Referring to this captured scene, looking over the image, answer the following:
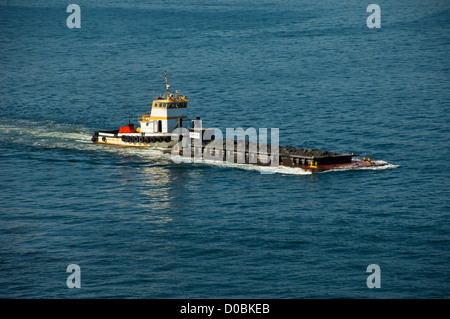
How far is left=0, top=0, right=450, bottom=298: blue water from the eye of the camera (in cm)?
4469

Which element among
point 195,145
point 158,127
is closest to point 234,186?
point 195,145

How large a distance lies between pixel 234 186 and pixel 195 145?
1440cm

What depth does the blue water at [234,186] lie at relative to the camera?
44.7 metres

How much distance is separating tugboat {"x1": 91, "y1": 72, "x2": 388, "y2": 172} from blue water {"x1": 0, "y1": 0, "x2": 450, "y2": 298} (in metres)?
1.75

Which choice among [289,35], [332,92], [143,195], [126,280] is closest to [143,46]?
[289,35]

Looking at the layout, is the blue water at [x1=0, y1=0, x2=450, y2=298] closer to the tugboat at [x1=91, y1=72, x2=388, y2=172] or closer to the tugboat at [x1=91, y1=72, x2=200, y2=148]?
the tugboat at [x1=91, y1=72, x2=388, y2=172]

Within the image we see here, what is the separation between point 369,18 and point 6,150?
14422 cm

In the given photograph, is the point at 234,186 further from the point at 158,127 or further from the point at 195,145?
the point at 158,127

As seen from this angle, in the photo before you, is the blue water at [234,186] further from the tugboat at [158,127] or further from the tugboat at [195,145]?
the tugboat at [158,127]

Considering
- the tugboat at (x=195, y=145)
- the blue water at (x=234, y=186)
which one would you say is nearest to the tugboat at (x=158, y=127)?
the tugboat at (x=195, y=145)

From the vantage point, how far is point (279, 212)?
57.8 metres

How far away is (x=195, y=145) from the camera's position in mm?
79562

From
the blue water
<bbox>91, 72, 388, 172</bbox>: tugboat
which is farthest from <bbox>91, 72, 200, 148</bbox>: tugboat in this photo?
the blue water

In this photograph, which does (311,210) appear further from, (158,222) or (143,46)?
(143,46)
